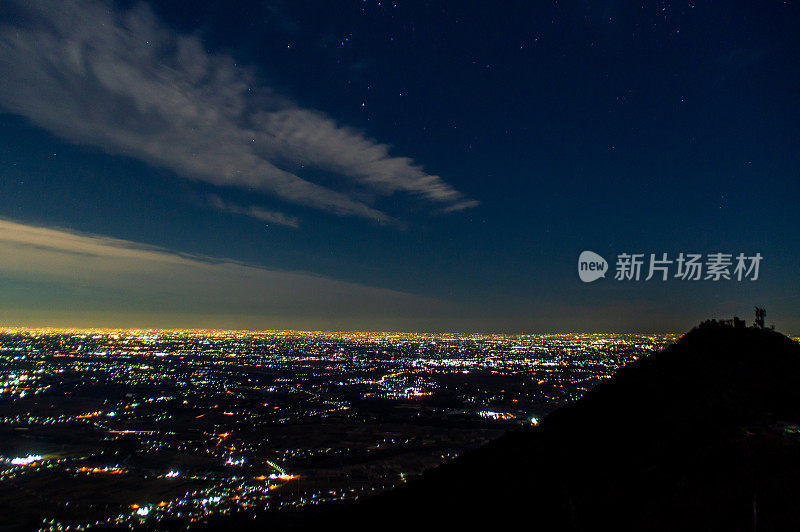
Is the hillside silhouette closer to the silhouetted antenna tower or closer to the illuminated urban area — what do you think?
the silhouetted antenna tower

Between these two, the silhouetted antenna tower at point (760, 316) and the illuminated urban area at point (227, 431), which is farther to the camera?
the illuminated urban area at point (227, 431)

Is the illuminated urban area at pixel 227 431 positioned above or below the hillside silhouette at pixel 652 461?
below

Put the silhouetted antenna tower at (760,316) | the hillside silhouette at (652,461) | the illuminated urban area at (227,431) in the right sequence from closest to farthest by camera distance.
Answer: the hillside silhouette at (652,461)
the silhouetted antenna tower at (760,316)
the illuminated urban area at (227,431)

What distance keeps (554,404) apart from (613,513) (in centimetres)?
7290

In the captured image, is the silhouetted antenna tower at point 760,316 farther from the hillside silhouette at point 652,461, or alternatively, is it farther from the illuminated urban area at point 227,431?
the illuminated urban area at point 227,431

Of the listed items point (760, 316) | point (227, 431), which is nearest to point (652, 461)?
point (760, 316)

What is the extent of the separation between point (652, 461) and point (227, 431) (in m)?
64.1

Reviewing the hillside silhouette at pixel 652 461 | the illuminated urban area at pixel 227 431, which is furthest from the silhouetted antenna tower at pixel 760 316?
the illuminated urban area at pixel 227 431

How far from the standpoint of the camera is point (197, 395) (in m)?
89.5

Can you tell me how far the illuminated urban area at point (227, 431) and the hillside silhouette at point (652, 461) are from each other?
44.3 ft

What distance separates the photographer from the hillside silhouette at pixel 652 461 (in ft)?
28.4

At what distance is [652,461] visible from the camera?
11.1 m

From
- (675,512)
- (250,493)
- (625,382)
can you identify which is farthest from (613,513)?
(250,493)

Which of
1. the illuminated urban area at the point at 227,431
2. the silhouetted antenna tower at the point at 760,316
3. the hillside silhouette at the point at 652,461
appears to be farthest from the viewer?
the illuminated urban area at the point at 227,431
